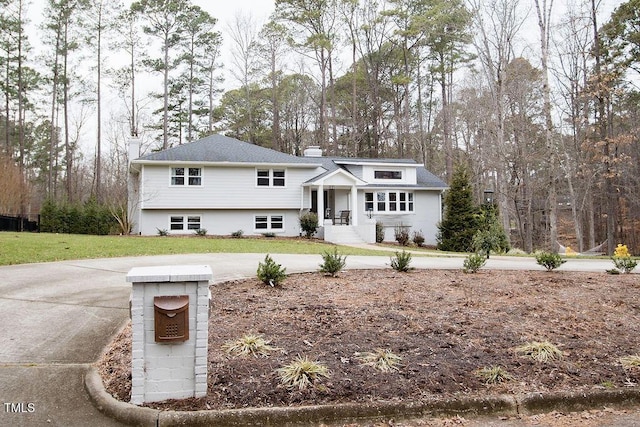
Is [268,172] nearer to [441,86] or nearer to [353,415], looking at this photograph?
[441,86]

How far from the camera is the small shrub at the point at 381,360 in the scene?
3676 millimetres

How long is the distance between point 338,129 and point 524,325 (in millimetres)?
32977

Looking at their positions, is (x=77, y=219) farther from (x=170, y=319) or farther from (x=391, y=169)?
(x=170, y=319)

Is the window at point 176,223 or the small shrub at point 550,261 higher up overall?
the window at point 176,223

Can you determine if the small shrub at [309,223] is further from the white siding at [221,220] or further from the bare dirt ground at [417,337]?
the bare dirt ground at [417,337]

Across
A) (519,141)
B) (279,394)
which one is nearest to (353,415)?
(279,394)

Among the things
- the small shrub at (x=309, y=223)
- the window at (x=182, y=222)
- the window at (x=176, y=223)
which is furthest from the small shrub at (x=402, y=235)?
the window at (x=176, y=223)

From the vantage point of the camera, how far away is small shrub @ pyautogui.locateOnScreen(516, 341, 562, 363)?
13.1 ft

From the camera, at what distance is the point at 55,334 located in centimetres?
464

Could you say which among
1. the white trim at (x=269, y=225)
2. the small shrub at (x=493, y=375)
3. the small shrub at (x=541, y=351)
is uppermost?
the white trim at (x=269, y=225)

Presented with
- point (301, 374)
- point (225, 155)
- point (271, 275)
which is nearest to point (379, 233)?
point (225, 155)

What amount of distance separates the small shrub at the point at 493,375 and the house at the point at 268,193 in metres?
17.9

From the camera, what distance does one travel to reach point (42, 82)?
1224 inches

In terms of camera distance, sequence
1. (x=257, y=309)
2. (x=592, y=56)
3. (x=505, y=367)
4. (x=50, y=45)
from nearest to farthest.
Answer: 1. (x=505, y=367)
2. (x=257, y=309)
3. (x=592, y=56)
4. (x=50, y=45)
